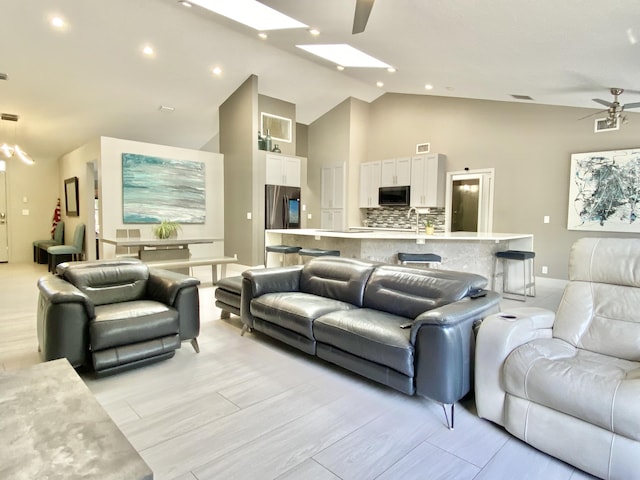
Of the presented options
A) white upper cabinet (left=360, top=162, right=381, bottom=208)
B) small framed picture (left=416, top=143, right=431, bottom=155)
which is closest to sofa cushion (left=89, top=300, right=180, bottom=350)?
white upper cabinet (left=360, top=162, right=381, bottom=208)

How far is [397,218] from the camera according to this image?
8.58m

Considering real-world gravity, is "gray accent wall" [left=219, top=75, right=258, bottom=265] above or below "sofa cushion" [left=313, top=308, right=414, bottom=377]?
above

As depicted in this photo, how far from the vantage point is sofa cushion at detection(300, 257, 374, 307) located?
3227mm

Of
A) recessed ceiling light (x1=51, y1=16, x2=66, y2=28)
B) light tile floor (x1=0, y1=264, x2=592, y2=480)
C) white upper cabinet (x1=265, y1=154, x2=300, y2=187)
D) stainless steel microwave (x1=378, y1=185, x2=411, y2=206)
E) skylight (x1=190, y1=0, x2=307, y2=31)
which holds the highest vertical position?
skylight (x1=190, y1=0, x2=307, y2=31)

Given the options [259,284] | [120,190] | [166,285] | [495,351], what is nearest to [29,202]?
[120,190]

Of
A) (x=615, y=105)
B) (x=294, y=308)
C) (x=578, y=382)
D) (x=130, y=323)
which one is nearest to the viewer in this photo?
(x=578, y=382)

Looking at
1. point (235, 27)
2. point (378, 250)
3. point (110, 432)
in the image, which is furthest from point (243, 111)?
point (110, 432)

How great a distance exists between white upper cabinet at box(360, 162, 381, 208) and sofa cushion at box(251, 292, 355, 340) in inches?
223

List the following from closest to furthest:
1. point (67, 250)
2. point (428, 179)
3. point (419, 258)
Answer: point (419, 258) → point (67, 250) → point (428, 179)

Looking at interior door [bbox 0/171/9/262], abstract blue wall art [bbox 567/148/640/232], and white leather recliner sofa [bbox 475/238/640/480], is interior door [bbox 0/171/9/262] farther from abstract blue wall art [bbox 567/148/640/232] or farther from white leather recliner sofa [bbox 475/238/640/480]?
abstract blue wall art [bbox 567/148/640/232]

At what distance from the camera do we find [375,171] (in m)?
8.63

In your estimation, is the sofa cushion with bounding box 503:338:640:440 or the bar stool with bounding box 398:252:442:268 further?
the bar stool with bounding box 398:252:442:268

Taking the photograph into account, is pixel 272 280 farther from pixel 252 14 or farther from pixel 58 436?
pixel 252 14

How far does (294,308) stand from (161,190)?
17.3 ft
